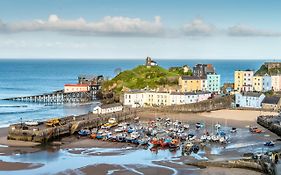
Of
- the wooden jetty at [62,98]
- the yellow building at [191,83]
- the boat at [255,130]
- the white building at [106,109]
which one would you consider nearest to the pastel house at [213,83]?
the yellow building at [191,83]

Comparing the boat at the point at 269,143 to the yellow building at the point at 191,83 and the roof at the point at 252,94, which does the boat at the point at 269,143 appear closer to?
the roof at the point at 252,94

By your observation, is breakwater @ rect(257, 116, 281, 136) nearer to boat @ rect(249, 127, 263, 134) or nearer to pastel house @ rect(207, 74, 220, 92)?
boat @ rect(249, 127, 263, 134)

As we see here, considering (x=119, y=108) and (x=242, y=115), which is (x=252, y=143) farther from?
(x=119, y=108)

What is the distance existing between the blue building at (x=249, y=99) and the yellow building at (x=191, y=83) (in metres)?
13.0

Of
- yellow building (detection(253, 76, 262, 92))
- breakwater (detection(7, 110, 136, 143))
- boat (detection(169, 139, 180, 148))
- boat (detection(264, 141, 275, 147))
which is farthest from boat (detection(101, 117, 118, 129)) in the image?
yellow building (detection(253, 76, 262, 92))

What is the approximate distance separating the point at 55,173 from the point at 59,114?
A: 40.6 metres

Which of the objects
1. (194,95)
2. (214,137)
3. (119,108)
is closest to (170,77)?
(194,95)

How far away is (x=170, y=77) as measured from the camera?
10331cm

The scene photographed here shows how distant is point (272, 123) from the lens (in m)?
62.1

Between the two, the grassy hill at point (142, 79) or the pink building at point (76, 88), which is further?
the pink building at point (76, 88)

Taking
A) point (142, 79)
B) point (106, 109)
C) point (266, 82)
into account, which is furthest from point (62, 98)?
point (266, 82)

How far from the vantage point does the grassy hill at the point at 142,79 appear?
102 meters

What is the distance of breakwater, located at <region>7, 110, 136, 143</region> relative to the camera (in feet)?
181

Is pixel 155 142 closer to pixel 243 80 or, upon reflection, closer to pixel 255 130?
pixel 255 130
